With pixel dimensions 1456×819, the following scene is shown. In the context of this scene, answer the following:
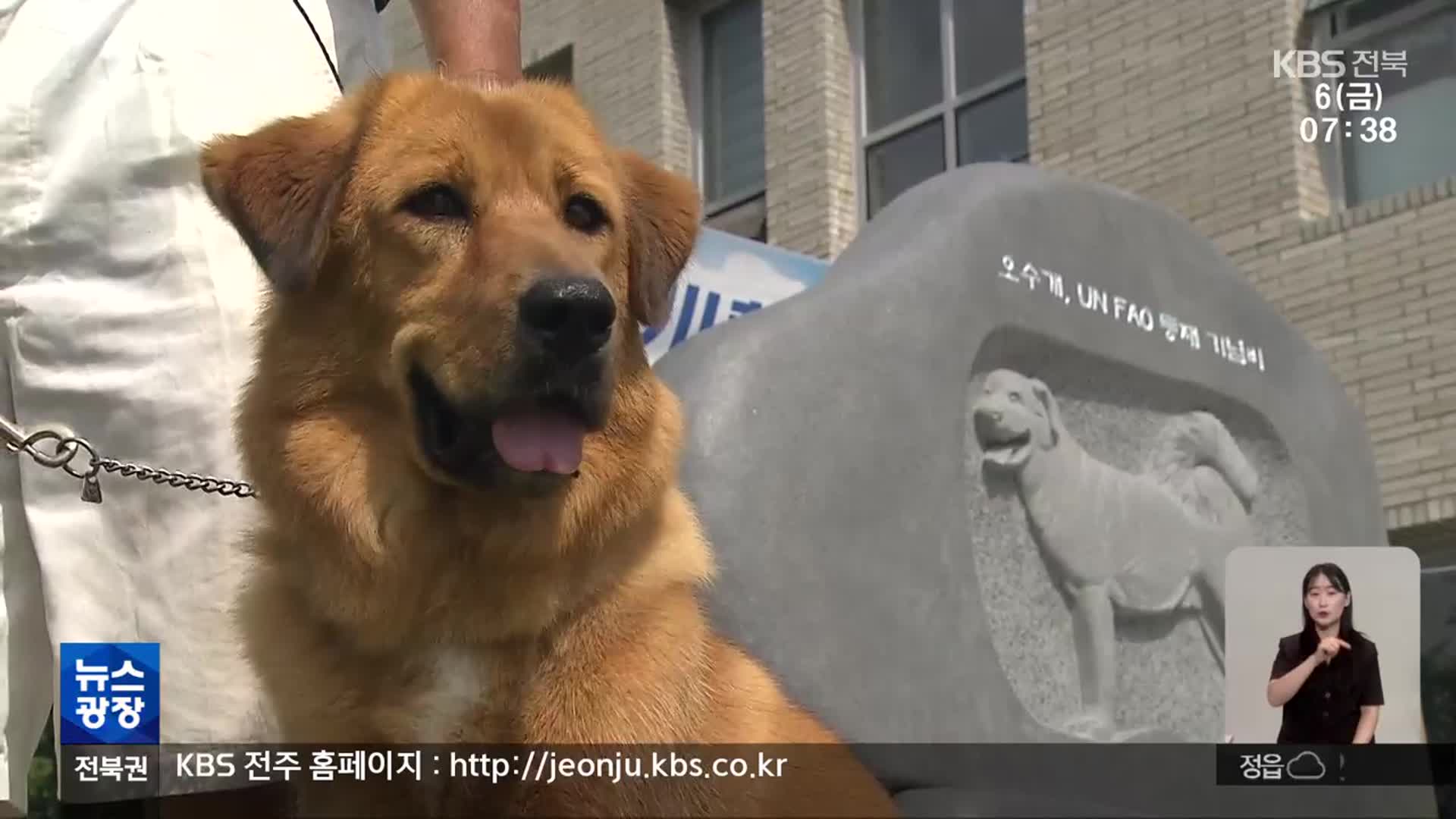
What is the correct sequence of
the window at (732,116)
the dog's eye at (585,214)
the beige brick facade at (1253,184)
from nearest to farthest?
the dog's eye at (585,214) → the beige brick facade at (1253,184) → the window at (732,116)

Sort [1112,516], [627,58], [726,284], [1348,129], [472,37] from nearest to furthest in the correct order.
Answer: [472,37] < [1112,516] < [726,284] < [1348,129] < [627,58]

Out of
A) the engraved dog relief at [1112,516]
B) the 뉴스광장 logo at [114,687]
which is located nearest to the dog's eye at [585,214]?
the 뉴스광장 logo at [114,687]

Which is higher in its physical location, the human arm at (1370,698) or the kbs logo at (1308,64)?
Answer: the kbs logo at (1308,64)

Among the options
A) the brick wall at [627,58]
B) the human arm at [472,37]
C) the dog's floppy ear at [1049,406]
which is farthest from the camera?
the brick wall at [627,58]

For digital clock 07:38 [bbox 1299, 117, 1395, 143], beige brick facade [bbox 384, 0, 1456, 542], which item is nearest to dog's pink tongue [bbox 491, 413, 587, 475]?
beige brick facade [bbox 384, 0, 1456, 542]

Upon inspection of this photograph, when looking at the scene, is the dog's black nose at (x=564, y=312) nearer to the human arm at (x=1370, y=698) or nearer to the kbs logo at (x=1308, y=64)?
the human arm at (x=1370, y=698)

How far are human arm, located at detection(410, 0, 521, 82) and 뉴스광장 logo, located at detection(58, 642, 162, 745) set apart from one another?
1151mm

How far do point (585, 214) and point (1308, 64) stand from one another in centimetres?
622

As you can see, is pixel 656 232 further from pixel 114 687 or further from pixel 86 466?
pixel 114 687

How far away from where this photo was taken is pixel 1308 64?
7.81 metres

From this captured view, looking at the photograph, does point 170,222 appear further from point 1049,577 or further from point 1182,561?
point 1182,561

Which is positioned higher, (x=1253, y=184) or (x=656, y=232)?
(x=1253, y=184)

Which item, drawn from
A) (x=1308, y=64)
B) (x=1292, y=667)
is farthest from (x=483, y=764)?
(x=1308, y=64)

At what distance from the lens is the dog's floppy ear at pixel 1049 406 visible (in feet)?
14.5
